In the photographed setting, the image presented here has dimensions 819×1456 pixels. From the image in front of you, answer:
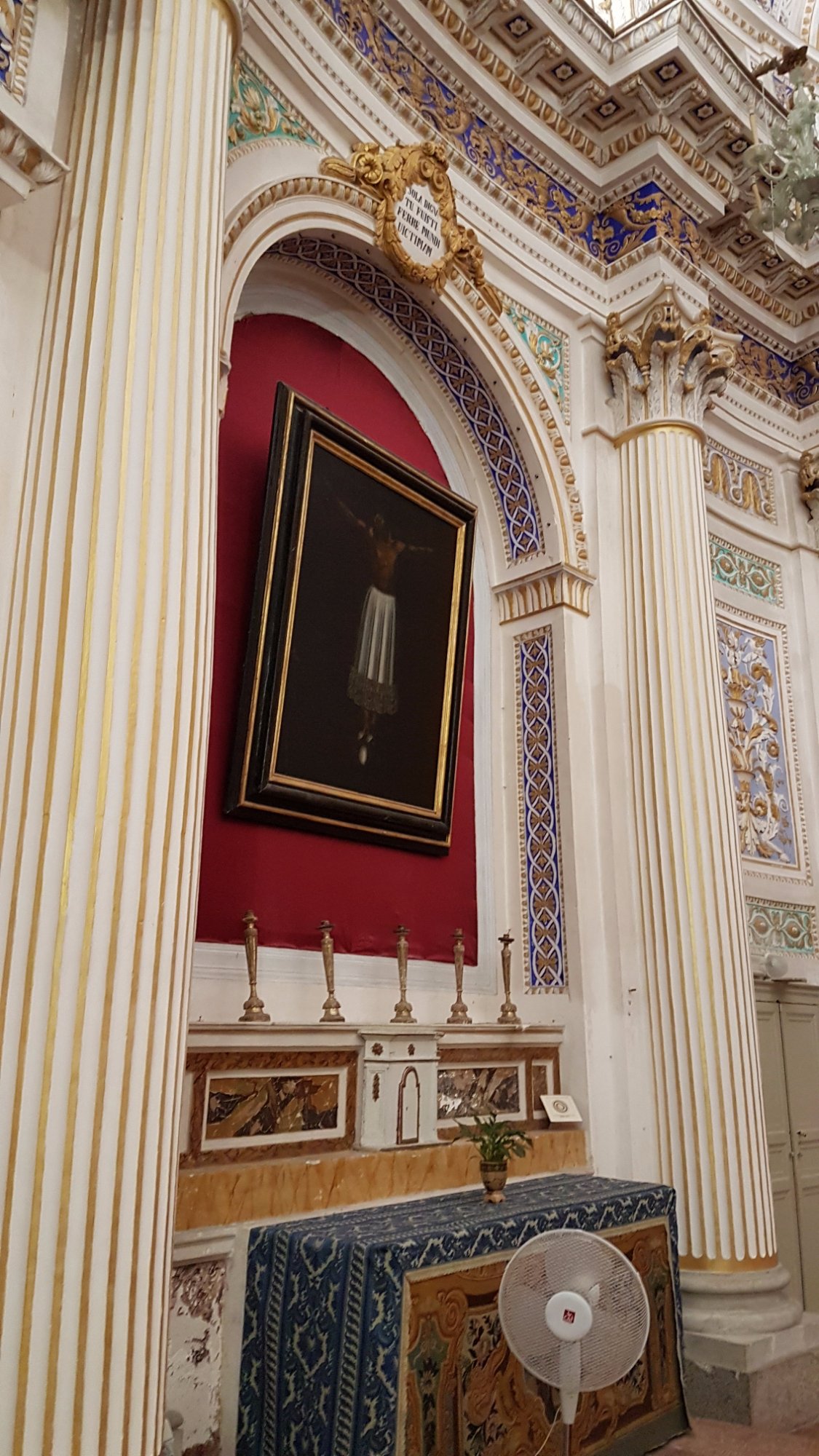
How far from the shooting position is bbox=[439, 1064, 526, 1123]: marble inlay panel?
14.4 feet

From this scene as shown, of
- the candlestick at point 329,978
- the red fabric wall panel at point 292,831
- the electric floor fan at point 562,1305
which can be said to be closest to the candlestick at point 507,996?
the red fabric wall panel at point 292,831

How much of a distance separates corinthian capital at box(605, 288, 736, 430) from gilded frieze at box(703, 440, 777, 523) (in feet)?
2.90

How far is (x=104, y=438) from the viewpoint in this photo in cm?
279

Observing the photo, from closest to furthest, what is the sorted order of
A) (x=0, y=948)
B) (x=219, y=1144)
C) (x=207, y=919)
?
(x=0, y=948), (x=219, y=1144), (x=207, y=919)

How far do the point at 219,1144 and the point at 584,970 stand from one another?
2.05m

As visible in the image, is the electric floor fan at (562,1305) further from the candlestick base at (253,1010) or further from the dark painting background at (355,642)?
the dark painting background at (355,642)

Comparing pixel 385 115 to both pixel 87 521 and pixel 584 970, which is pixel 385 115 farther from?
pixel 584 970

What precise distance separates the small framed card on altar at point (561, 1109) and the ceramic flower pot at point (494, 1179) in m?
0.92

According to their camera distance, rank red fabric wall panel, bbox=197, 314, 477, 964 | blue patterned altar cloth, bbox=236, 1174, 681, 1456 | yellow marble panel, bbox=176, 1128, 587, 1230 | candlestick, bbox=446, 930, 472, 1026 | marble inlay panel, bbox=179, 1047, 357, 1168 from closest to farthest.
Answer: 1. blue patterned altar cloth, bbox=236, 1174, 681, 1456
2. yellow marble panel, bbox=176, 1128, 587, 1230
3. marble inlay panel, bbox=179, 1047, 357, 1168
4. red fabric wall panel, bbox=197, 314, 477, 964
5. candlestick, bbox=446, 930, 472, 1026

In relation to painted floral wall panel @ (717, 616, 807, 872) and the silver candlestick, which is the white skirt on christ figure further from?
painted floral wall panel @ (717, 616, 807, 872)

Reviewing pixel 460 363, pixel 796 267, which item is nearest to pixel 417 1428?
pixel 460 363

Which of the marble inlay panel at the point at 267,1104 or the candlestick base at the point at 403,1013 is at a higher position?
the candlestick base at the point at 403,1013

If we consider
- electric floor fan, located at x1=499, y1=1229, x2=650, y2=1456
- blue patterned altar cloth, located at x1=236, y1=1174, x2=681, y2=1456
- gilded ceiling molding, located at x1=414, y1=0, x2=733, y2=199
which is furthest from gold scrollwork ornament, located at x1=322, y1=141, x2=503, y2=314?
electric floor fan, located at x1=499, y1=1229, x2=650, y2=1456

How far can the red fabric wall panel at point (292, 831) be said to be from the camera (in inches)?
163
